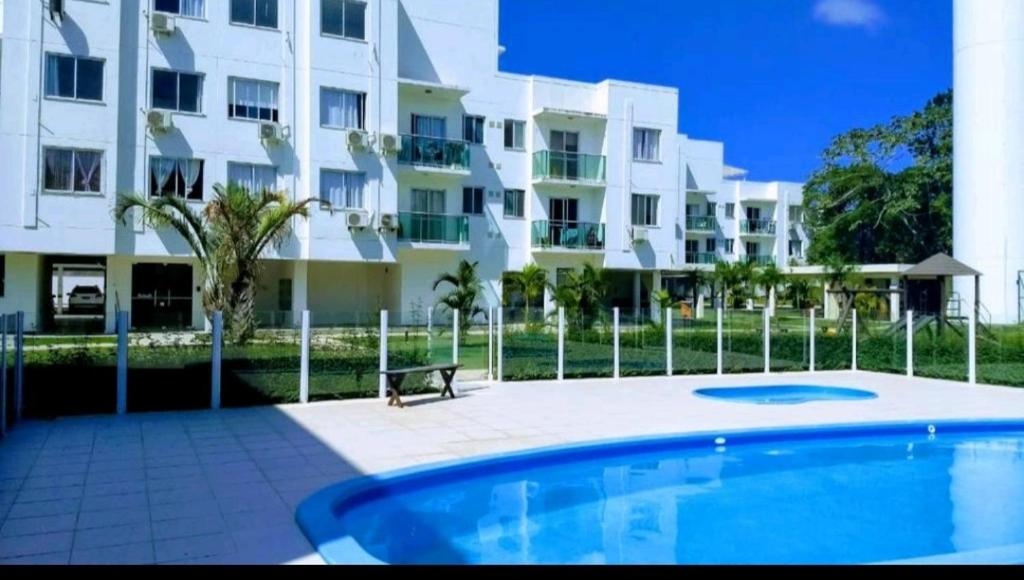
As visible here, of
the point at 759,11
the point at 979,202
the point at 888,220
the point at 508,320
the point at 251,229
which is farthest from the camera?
the point at 888,220

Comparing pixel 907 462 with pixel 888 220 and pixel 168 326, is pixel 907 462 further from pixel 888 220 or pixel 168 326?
pixel 888 220

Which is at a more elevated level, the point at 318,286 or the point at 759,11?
the point at 759,11

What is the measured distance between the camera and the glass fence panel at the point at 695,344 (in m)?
15.7

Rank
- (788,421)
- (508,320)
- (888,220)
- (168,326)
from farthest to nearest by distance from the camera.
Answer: (888,220), (508,320), (168,326), (788,421)

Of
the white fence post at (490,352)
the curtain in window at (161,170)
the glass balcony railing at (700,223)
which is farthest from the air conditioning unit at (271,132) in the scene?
the glass balcony railing at (700,223)

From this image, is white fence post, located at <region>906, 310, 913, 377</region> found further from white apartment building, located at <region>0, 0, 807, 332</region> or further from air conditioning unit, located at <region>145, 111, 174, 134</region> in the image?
air conditioning unit, located at <region>145, 111, 174, 134</region>

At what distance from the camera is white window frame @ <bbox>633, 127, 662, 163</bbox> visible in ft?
109

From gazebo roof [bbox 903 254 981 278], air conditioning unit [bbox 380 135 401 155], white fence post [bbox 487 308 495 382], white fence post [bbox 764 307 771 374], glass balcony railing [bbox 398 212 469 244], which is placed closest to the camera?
white fence post [bbox 487 308 495 382]

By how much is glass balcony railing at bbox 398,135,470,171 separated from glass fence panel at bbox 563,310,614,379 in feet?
46.8

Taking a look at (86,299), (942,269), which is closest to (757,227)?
(942,269)

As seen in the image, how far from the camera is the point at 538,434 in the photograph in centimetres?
898

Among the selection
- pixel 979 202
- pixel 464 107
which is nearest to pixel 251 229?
pixel 464 107

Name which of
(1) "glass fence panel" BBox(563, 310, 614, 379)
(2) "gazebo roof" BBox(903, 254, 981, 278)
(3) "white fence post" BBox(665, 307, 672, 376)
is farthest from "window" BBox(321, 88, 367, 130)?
(2) "gazebo roof" BBox(903, 254, 981, 278)

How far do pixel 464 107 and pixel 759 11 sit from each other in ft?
38.1
